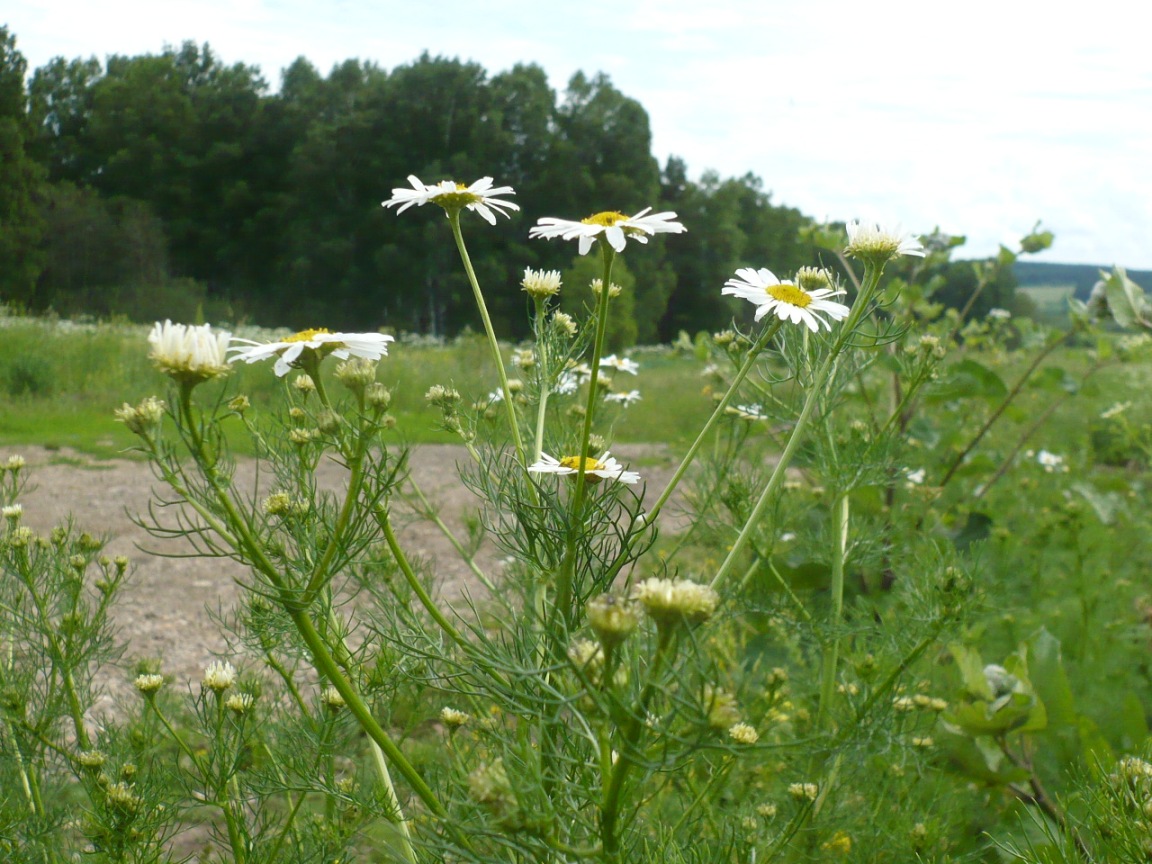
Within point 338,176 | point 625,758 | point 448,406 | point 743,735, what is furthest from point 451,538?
point 338,176

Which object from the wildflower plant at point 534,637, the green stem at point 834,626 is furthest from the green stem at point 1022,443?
the green stem at point 834,626

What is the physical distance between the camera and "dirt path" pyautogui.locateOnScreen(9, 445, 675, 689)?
3.41 m

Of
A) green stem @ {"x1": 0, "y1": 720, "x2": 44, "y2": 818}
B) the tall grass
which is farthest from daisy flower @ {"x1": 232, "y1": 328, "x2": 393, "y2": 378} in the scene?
the tall grass

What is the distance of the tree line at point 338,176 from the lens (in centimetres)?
2473

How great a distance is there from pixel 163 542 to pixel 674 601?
4.31 m

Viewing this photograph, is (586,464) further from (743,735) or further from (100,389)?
(100,389)

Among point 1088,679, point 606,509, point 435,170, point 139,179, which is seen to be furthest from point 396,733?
point 139,179

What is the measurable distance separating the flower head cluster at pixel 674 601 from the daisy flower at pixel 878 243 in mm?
606

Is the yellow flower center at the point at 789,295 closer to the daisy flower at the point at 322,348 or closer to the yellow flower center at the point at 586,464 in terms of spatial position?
the yellow flower center at the point at 586,464

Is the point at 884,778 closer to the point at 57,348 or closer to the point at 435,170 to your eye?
the point at 57,348

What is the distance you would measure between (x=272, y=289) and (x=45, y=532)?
24133 mm

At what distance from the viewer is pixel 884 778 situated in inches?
72.0

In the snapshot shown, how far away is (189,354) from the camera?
774 millimetres

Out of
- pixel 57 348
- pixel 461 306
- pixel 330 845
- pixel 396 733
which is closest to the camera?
pixel 330 845
